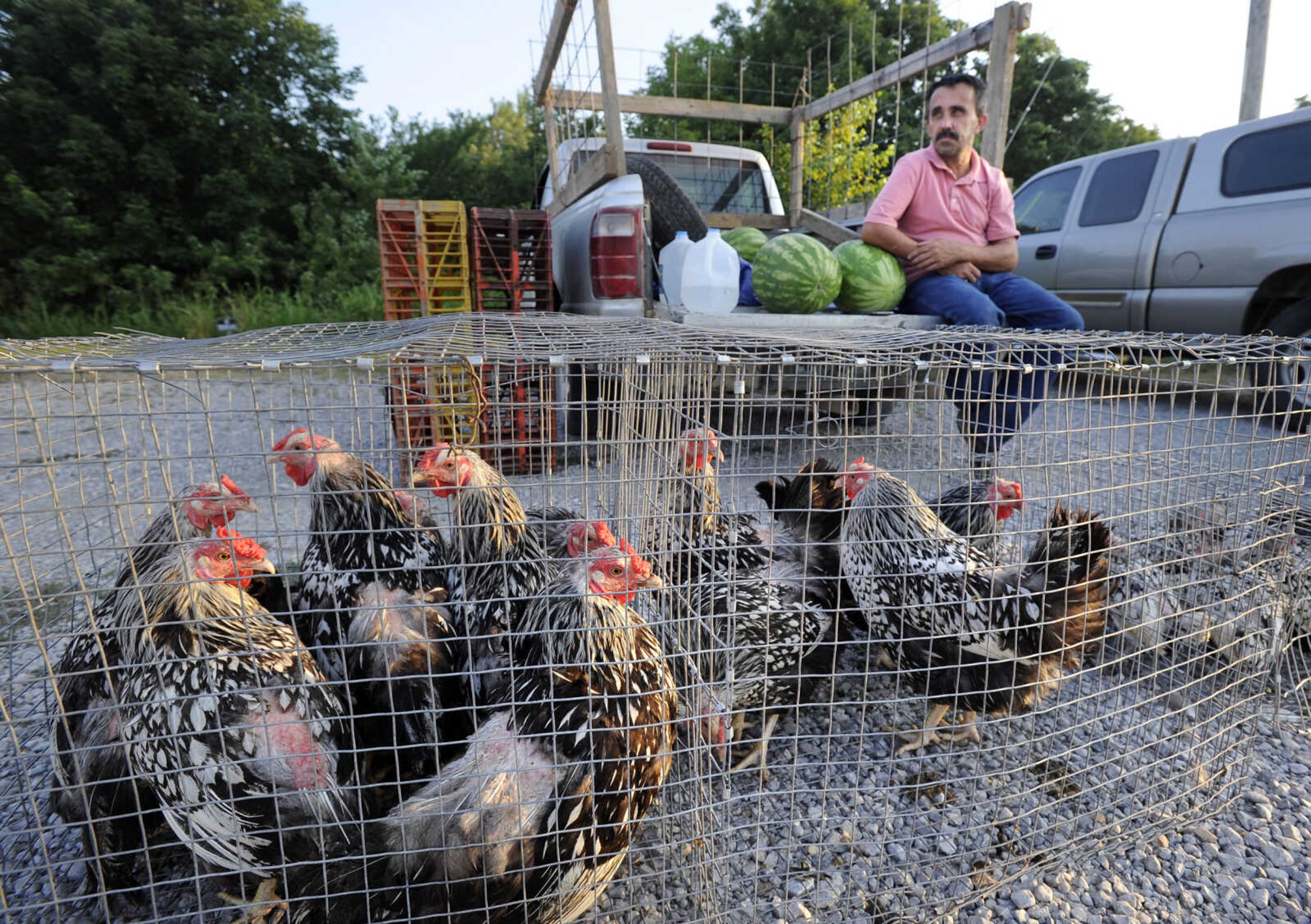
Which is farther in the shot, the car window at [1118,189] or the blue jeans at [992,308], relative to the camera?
the car window at [1118,189]

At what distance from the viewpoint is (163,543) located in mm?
1330

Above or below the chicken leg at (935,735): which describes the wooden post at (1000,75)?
above

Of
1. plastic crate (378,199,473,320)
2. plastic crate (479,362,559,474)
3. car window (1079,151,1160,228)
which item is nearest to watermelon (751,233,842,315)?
plastic crate (479,362,559,474)

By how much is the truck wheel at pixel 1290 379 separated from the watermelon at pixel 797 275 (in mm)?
1898

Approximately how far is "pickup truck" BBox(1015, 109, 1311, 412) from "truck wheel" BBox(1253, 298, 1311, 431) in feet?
0.05

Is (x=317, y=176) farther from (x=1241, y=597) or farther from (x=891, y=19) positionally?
(x=1241, y=597)

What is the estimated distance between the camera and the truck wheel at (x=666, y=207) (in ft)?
16.5

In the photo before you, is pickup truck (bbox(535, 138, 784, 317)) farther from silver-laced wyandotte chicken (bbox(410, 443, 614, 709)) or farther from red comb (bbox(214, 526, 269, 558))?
red comb (bbox(214, 526, 269, 558))

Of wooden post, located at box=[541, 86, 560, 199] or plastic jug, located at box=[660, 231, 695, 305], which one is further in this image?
wooden post, located at box=[541, 86, 560, 199]

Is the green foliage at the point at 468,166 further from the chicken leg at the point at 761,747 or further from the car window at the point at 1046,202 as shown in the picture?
the chicken leg at the point at 761,747

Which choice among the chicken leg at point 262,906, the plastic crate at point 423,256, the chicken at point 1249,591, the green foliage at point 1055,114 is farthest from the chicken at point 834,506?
the green foliage at point 1055,114

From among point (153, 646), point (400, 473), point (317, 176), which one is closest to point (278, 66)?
point (317, 176)

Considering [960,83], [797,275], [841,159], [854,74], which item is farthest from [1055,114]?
[797,275]

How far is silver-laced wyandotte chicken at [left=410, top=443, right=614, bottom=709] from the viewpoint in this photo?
216 centimetres
